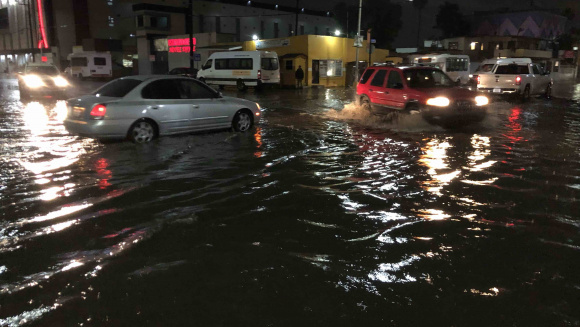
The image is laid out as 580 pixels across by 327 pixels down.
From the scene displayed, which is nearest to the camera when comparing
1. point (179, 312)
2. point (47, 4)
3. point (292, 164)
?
point (179, 312)

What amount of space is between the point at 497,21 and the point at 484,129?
10521 cm

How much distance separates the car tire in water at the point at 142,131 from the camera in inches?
355

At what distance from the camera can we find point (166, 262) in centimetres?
386

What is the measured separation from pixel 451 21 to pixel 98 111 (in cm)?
10288

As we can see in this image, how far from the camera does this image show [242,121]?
11.2 meters

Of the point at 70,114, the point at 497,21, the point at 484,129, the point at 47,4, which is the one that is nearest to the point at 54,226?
the point at 70,114

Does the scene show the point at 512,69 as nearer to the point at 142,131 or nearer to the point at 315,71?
the point at 142,131

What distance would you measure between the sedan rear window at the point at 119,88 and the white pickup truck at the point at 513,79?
17.3 meters

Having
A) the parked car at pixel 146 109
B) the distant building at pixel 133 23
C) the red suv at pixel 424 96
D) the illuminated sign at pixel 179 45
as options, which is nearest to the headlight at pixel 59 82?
the parked car at pixel 146 109

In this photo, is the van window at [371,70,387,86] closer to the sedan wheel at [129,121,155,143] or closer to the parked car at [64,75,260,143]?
the parked car at [64,75,260,143]

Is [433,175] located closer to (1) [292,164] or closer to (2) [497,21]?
(1) [292,164]

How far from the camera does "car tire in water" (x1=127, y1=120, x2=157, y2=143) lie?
9.03 m

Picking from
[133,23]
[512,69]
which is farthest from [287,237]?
[133,23]

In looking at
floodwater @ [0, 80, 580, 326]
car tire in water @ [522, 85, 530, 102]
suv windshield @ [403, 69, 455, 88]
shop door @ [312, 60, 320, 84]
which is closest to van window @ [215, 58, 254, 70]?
shop door @ [312, 60, 320, 84]
